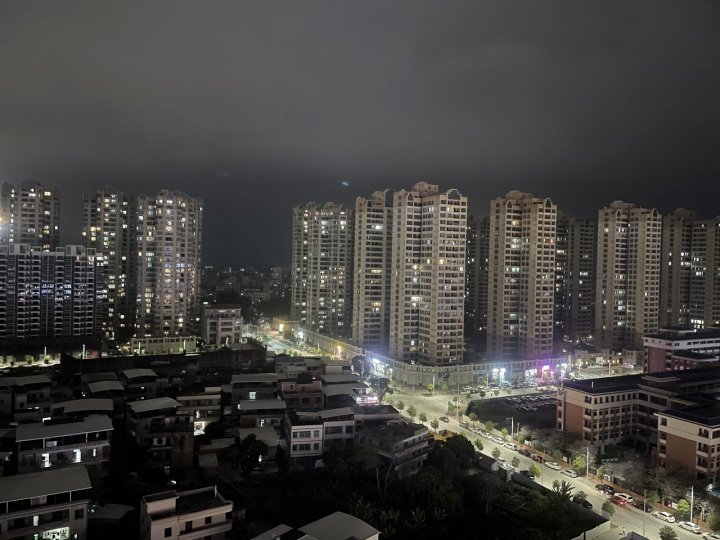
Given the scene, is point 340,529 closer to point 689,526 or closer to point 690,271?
point 689,526

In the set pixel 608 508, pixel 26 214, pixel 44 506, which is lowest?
pixel 608 508

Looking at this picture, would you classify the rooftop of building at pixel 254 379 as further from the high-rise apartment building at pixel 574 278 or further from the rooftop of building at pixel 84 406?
the high-rise apartment building at pixel 574 278

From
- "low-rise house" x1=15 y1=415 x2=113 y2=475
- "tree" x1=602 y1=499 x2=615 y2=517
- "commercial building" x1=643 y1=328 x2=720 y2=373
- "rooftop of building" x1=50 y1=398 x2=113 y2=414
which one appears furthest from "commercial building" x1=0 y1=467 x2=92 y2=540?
"commercial building" x1=643 y1=328 x2=720 y2=373

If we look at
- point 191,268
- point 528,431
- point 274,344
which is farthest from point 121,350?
point 528,431

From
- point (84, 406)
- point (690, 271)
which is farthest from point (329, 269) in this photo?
point (690, 271)

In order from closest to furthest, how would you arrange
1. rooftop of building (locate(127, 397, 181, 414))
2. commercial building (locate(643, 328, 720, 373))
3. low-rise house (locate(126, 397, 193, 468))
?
1. low-rise house (locate(126, 397, 193, 468))
2. rooftop of building (locate(127, 397, 181, 414))
3. commercial building (locate(643, 328, 720, 373))

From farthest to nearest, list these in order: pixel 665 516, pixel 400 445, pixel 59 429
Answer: pixel 400 445, pixel 665 516, pixel 59 429

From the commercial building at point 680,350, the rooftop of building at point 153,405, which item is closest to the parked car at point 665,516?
the commercial building at point 680,350

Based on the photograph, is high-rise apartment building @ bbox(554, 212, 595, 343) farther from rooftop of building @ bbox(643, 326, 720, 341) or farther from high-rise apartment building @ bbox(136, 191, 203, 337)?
high-rise apartment building @ bbox(136, 191, 203, 337)
